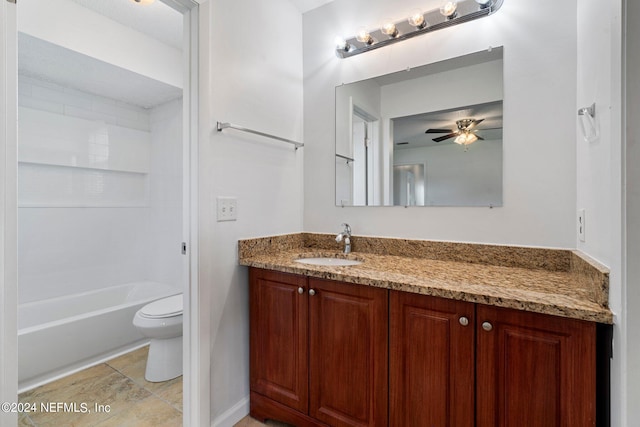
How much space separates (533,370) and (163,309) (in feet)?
6.93

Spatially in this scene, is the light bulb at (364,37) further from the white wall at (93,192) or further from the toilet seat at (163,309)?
the toilet seat at (163,309)

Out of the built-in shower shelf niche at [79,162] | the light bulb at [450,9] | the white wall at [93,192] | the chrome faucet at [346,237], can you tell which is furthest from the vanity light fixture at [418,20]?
the built-in shower shelf niche at [79,162]

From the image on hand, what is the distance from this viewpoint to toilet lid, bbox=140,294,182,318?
1.99 meters

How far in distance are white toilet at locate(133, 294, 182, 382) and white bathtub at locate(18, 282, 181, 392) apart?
43cm

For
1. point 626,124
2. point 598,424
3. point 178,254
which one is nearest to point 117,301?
point 178,254

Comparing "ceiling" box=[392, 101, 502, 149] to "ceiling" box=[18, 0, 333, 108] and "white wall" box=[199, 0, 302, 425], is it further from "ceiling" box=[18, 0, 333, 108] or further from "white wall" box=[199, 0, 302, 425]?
"ceiling" box=[18, 0, 333, 108]

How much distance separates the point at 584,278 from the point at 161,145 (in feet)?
11.0

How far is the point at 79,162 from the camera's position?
8.84 ft

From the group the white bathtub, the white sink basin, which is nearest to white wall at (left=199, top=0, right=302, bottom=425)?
the white sink basin

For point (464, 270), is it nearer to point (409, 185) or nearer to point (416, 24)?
point (409, 185)

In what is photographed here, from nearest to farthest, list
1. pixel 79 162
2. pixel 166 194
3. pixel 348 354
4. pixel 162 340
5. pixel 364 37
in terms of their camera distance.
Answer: pixel 348 354, pixel 364 37, pixel 162 340, pixel 79 162, pixel 166 194

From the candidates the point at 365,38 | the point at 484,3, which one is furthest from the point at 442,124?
the point at 365,38

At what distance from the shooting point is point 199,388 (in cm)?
142

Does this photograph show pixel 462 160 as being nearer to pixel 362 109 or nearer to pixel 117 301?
pixel 362 109
